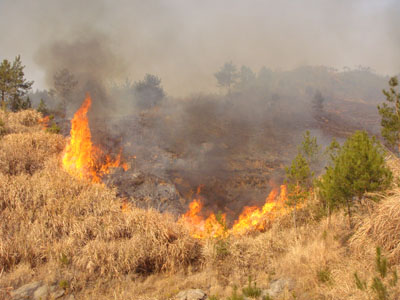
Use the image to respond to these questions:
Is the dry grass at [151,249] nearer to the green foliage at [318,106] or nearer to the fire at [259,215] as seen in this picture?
the fire at [259,215]

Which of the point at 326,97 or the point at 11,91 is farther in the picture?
the point at 326,97

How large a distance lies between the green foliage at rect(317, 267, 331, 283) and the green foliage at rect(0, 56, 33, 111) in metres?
25.4

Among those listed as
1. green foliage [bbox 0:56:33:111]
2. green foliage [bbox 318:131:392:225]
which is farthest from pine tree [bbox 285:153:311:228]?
green foliage [bbox 0:56:33:111]

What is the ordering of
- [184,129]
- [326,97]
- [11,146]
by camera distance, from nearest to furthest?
[11,146] → [184,129] → [326,97]

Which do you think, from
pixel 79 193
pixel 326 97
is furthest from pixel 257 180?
pixel 326 97

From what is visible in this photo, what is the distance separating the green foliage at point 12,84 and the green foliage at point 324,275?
25.4 meters

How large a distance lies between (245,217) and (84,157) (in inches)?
311

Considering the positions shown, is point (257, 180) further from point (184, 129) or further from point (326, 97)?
point (326, 97)

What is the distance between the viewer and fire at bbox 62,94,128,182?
11.1m

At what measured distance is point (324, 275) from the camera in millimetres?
4609

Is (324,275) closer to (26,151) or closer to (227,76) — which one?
(26,151)

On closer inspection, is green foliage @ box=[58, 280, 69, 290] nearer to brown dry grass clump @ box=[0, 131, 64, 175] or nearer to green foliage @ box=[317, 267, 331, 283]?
green foliage @ box=[317, 267, 331, 283]

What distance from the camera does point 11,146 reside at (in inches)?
434

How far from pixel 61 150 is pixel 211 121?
41.4 feet
